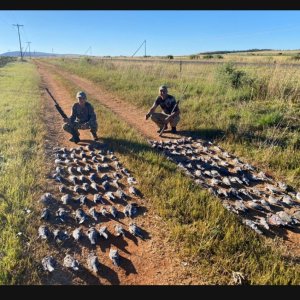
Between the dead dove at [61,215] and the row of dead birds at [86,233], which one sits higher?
the dead dove at [61,215]

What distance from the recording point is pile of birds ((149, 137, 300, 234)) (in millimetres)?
4910

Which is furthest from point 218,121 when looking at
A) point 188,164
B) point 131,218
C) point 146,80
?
point 146,80

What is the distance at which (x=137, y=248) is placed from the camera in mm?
4223

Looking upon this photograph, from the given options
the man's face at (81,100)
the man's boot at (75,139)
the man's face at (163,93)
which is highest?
the man's face at (163,93)

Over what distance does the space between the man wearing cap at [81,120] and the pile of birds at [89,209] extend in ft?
4.80

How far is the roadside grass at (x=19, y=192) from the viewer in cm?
369

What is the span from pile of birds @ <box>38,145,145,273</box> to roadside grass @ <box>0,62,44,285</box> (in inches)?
8.4

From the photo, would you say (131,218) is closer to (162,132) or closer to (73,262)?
(73,262)

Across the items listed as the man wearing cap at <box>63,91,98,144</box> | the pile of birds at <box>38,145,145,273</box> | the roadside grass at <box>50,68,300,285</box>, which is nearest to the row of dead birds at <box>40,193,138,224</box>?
the pile of birds at <box>38,145,145,273</box>

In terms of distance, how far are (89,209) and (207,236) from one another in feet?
6.63

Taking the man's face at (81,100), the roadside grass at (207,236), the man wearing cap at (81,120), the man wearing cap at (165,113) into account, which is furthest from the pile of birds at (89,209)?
the man wearing cap at (165,113)

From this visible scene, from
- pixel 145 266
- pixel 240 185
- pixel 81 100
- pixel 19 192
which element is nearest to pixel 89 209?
pixel 19 192

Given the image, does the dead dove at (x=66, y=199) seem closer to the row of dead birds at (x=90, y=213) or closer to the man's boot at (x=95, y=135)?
the row of dead birds at (x=90, y=213)

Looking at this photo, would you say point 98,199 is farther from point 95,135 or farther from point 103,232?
point 95,135
